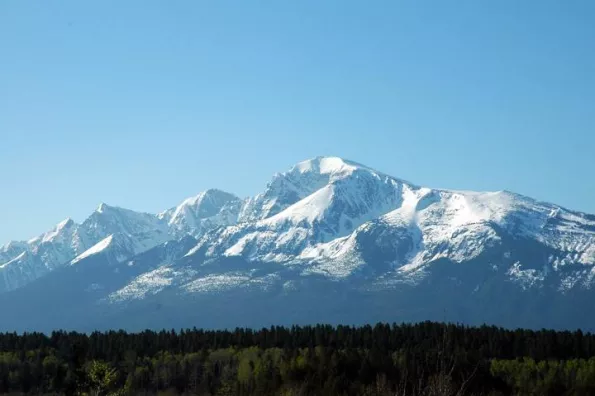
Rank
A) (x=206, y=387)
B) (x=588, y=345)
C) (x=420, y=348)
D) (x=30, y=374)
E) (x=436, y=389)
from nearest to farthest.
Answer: (x=436, y=389) → (x=206, y=387) → (x=30, y=374) → (x=420, y=348) → (x=588, y=345)

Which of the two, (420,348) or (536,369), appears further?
(420,348)

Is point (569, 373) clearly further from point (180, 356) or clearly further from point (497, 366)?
point (180, 356)

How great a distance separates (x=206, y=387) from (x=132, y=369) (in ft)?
79.9

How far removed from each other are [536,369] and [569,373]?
8.17 m

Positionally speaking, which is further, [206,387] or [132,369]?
[132,369]

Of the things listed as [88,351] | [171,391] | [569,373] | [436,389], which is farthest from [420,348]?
[436,389]

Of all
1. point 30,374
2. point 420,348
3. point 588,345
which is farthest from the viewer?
point 588,345

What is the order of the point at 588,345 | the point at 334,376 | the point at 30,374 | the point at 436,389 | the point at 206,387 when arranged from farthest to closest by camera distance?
the point at 588,345
the point at 30,374
the point at 206,387
the point at 334,376
the point at 436,389

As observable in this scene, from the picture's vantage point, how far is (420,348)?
186m

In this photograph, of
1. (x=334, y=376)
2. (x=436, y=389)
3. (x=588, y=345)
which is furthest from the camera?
(x=588, y=345)

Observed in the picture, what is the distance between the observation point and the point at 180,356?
19562 centimetres

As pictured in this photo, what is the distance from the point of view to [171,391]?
163m

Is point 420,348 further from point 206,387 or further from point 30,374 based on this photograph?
point 30,374

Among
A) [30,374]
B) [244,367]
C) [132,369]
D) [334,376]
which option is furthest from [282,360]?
[30,374]
